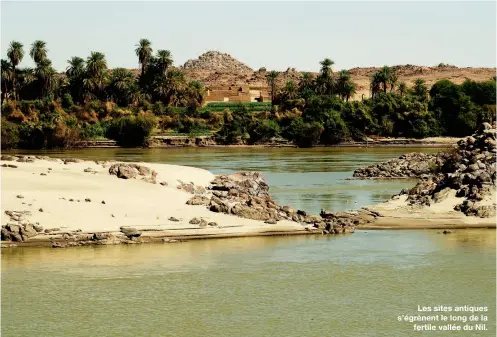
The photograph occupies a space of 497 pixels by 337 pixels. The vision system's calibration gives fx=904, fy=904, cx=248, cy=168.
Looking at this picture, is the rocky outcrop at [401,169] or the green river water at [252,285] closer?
the green river water at [252,285]

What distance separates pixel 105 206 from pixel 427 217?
Result: 1195 cm

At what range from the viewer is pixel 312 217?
107 ft

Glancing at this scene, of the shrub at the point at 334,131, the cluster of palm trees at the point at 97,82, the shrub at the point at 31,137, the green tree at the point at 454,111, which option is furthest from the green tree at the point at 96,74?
the green tree at the point at 454,111

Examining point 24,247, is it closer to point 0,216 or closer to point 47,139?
point 0,216

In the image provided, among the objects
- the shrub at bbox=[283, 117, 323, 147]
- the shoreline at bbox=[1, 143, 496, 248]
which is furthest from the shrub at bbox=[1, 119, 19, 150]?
the shoreline at bbox=[1, 143, 496, 248]

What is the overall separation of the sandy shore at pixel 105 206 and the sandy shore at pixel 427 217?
3.78 metres

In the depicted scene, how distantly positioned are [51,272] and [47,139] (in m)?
81.0

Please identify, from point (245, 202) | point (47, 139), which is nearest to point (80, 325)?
point (245, 202)

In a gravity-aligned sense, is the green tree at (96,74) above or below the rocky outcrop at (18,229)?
above

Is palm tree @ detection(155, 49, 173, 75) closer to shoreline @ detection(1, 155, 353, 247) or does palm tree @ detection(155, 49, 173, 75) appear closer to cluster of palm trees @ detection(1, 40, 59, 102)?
cluster of palm trees @ detection(1, 40, 59, 102)

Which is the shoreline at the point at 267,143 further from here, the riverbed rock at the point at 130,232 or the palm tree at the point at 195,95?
the riverbed rock at the point at 130,232

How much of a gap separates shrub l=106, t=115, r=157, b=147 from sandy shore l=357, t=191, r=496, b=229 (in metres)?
75.5

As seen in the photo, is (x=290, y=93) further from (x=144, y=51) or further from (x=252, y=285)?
(x=252, y=285)

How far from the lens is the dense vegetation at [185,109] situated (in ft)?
369
